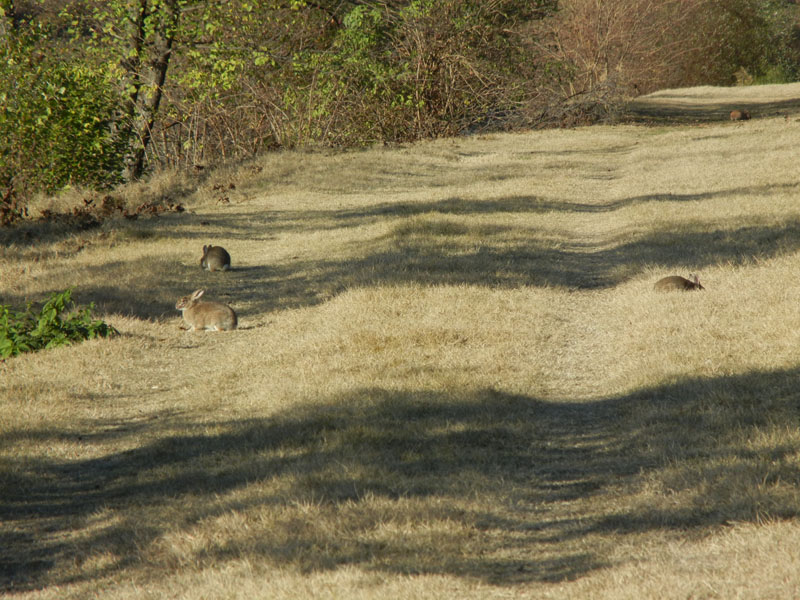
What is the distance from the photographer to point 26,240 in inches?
574

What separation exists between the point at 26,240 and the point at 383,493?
11.7 metres

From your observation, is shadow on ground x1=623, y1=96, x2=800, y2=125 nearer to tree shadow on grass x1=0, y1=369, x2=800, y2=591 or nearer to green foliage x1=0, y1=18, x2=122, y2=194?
green foliage x1=0, y1=18, x2=122, y2=194

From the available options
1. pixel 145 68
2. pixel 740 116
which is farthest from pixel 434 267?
pixel 740 116

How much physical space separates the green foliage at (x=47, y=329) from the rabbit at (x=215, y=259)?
9.54 ft

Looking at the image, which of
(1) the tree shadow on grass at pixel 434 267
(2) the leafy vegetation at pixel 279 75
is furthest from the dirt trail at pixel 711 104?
(1) the tree shadow on grass at pixel 434 267

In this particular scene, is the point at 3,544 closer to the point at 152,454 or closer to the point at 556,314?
the point at 152,454

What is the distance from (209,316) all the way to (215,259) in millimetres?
2650

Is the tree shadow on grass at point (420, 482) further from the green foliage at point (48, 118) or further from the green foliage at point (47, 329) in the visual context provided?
the green foliage at point (48, 118)

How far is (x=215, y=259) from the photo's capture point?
11688 mm

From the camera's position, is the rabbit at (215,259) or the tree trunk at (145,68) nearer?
the rabbit at (215,259)

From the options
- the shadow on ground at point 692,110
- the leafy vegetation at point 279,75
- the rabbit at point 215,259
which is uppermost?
the leafy vegetation at point 279,75

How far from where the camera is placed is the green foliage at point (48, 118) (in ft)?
48.7

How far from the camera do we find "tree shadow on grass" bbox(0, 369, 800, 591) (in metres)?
4.43

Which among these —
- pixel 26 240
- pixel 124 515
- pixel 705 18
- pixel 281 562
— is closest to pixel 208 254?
pixel 26 240
